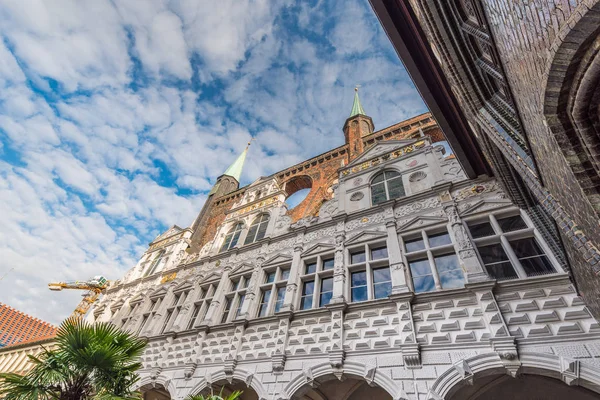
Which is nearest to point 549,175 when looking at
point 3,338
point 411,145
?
point 411,145

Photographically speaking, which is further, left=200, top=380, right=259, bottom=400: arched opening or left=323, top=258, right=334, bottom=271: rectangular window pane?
left=323, top=258, right=334, bottom=271: rectangular window pane

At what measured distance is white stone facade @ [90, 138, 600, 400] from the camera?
5570 mm

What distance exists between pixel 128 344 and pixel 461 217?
9172mm

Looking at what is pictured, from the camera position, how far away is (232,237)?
48.4 feet

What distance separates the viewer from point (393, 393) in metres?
5.88

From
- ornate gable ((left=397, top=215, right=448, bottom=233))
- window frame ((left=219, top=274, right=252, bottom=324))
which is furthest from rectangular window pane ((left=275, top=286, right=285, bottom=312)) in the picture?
ornate gable ((left=397, top=215, right=448, bottom=233))

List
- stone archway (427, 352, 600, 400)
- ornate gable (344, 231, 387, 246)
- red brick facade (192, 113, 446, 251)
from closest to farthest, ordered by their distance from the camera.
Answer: stone archway (427, 352, 600, 400) < ornate gable (344, 231, 387, 246) < red brick facade (192, 113, 446, 251)

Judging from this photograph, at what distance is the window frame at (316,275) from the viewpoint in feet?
29.4

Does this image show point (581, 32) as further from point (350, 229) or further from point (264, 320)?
point (264, 320)

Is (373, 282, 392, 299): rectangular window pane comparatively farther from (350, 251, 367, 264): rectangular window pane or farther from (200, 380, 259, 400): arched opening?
(200, 380, 259, 400): arched opening

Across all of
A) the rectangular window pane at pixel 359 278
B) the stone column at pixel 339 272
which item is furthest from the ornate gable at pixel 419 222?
the stone column at pixel 339 272

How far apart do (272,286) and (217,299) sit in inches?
101

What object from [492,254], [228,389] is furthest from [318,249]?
[228,389]

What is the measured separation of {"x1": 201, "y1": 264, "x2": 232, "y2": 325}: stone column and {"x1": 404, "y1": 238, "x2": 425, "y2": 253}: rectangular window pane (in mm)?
7365
